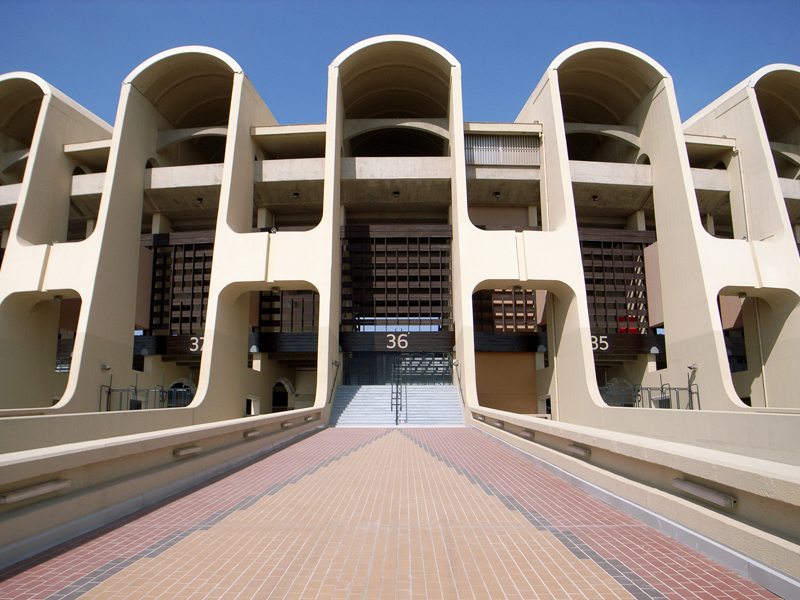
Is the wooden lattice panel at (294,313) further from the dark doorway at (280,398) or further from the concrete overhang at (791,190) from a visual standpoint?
the concrete overhang at (791,190)

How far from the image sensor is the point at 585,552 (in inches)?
154

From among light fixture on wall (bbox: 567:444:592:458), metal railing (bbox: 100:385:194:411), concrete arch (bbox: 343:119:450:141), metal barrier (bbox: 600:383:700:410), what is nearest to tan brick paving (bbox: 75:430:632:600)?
light fixture on wall (bbox: 567:444:592:458)

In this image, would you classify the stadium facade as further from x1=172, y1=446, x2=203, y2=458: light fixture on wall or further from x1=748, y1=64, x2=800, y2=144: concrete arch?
x1=172, y1=446, x2=203, y2=458: light fixture on wall

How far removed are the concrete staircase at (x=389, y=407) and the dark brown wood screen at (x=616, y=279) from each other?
22.5 feet

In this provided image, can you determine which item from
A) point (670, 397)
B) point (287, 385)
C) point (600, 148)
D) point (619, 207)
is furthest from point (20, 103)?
point (670, 397)

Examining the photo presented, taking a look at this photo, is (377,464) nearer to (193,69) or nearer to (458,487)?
(458,487)

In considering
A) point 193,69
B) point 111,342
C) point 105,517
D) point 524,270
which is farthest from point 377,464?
point 193,69

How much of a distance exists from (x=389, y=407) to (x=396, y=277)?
5.58 metres

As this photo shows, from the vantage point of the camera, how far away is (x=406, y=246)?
2095 centimetres

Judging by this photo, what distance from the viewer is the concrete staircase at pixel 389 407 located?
1636cm

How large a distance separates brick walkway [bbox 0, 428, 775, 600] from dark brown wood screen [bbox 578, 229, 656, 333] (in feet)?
50.9

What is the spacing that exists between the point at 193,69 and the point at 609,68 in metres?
15.8

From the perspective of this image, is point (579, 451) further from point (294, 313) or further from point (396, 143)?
point (396, 143)

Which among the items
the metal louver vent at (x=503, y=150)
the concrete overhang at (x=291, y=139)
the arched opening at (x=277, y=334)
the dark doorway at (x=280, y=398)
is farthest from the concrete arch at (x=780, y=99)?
the dark doorway at (x=280, y=398)
